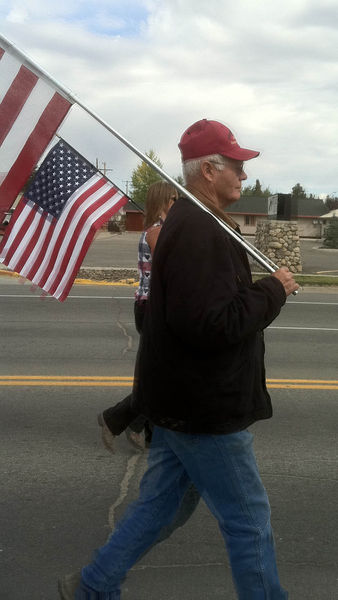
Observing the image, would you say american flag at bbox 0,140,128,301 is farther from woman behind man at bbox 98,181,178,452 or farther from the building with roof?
the building with roof

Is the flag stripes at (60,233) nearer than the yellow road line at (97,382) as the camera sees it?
Yes

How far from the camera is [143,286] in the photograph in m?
5.05

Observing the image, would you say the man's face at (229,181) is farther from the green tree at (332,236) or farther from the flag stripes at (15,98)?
the green tree at (332,236)

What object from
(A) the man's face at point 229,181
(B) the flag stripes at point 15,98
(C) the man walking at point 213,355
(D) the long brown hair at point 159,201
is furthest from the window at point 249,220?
(C) the man walking at point 213,355

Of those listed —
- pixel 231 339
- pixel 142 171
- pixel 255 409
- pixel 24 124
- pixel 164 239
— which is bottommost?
pixel 255 409

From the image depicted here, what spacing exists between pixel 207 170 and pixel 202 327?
617 mm

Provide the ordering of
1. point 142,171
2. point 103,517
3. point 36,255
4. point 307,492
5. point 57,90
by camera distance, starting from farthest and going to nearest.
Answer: point 142,171 < point 307,492 < point 103,517 < point 36,255 < point 57,90

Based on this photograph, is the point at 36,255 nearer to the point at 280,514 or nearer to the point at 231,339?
the point at 231,339

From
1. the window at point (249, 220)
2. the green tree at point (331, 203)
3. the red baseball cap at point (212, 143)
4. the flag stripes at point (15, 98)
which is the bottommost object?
the red baseball cap at point (212, 143)

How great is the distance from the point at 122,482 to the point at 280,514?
964mm

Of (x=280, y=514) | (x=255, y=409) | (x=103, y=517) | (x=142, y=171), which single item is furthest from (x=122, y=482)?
(x=142, y=171)

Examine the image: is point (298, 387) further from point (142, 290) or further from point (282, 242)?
point (282, 242)

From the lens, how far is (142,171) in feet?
237

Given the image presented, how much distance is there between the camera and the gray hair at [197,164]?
2738mm
